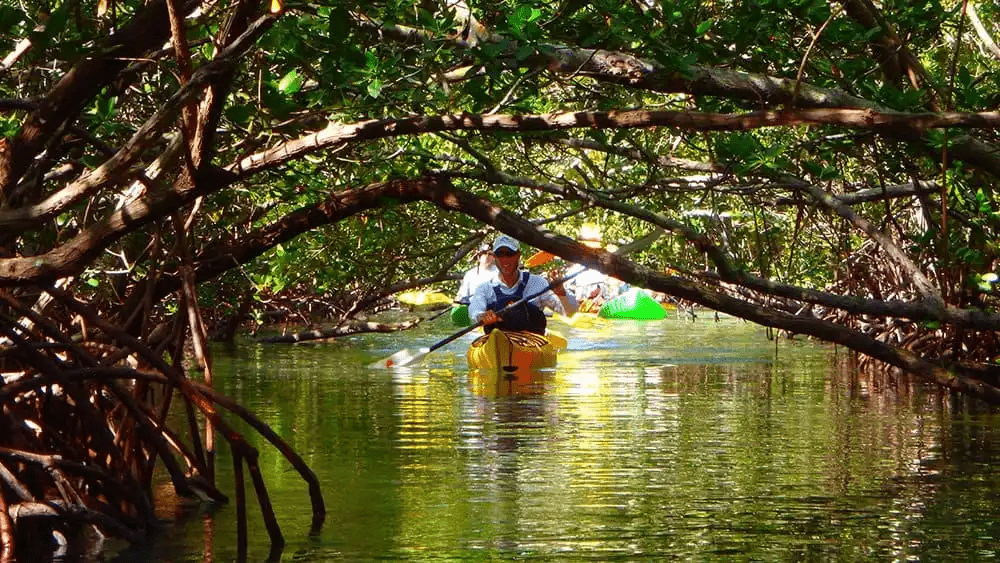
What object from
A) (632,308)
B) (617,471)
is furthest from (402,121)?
(632,308)

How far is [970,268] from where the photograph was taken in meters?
10.4

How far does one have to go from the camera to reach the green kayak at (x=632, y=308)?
105 feet

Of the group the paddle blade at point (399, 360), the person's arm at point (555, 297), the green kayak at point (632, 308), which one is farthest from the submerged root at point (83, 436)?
the green kayak at point (632, 308)

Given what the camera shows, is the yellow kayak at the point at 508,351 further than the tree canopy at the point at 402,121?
Yes

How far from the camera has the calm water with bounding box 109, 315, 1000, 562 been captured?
6.61 m

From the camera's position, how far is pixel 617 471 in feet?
28.5

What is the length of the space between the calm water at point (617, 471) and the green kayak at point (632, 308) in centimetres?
1600

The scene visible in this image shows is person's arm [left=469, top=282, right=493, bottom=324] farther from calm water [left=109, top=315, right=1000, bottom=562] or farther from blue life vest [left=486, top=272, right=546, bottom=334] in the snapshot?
calm water [left=109, top=315, right=1000, bottom=562]

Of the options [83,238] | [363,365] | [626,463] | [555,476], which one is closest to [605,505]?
[555,476]

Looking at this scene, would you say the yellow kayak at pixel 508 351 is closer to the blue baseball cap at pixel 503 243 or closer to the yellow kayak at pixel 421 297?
the blue baseball cap at pixel 503 243

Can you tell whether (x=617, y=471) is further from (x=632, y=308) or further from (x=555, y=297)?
(x=632, y=308)

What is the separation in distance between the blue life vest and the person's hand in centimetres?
9

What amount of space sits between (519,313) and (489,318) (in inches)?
18.3

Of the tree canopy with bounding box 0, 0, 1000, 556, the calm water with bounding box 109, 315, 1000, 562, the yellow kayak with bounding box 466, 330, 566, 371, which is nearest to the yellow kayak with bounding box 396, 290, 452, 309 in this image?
the yellow kayak with bounding box 466, 330, 566, 371
